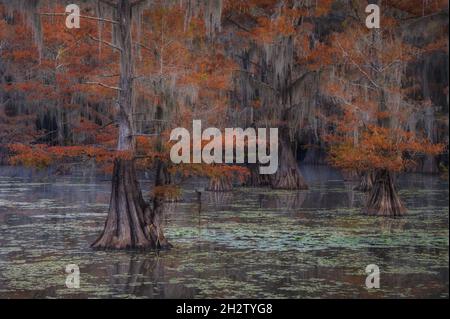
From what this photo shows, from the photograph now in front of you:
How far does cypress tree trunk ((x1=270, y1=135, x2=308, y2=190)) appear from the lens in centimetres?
2923

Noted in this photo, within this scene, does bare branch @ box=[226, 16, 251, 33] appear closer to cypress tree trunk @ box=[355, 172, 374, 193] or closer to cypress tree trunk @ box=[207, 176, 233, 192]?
cypress tree trunk @ box=[207, 176, 233, 192]

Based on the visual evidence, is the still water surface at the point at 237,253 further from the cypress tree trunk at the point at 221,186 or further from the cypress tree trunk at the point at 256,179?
the cypress tree trunk at the point at 256,179

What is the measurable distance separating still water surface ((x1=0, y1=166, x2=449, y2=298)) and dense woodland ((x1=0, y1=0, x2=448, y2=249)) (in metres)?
0.99

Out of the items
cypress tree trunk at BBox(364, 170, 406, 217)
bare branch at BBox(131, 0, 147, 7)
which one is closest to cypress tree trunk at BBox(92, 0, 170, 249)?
bare branch at BBox(131, 0, 147, 7)

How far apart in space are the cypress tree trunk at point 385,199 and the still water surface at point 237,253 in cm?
45

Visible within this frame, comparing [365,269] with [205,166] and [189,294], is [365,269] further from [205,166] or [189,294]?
[205,166]

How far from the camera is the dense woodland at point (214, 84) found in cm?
1434

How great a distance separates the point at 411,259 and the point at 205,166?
12.0ft

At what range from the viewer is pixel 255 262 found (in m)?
12.4

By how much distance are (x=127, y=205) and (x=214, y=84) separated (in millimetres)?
9119

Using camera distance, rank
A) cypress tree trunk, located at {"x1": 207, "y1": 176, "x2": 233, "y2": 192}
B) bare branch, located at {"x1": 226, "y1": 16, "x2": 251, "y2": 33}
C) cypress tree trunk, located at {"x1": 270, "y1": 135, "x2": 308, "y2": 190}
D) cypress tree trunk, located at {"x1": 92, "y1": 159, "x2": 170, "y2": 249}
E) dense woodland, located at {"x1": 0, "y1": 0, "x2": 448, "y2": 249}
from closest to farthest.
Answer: cypress tree trunk, located at {"x1": 92, "y1": 159, "x2": 170, "y2": 249}, dense woodland, located at {"x1": 0, "y1": 0, "x2": 448, "y2": 249}, cypress tree trunk, located at {"x1": 207, "y1": 176, "x2": 233, "y2": 192}, cypress tree trunk, located at {"x1": 270, "y1": 135, "x2": 308, "y2": 190}, bare branch, located at {"x1": 226, "y1": 16, "x2": 251, "y2": 33}
